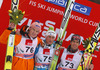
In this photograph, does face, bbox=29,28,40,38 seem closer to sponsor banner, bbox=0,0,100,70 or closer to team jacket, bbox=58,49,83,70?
team jacket, bbox=58,49,83,70

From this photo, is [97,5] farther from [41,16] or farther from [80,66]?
[80,66]

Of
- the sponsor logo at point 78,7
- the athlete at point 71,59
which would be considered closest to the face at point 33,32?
the athlete at point 71,59

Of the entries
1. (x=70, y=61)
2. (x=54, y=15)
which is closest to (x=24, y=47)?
(x=70, y=61)

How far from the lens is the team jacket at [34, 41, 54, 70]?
203 cm

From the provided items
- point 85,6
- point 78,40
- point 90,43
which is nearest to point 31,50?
point 78,40

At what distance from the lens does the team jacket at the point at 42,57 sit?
203cm

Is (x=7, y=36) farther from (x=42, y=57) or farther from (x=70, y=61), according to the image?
(x=70, y=61)

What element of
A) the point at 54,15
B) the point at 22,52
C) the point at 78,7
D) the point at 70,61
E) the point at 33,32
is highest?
the point at 78,7

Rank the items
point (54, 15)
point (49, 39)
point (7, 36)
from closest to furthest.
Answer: point (7, 36)
point (49, 39)
point (54, 15)

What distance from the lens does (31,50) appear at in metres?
1.96

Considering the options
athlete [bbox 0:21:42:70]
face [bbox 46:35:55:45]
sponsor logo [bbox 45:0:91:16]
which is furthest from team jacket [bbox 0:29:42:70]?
sponsor logo [bbox 45:0:91:16]

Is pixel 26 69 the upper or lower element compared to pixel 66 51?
lower

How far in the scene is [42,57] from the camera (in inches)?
79.7

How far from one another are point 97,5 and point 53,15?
1.04 m
